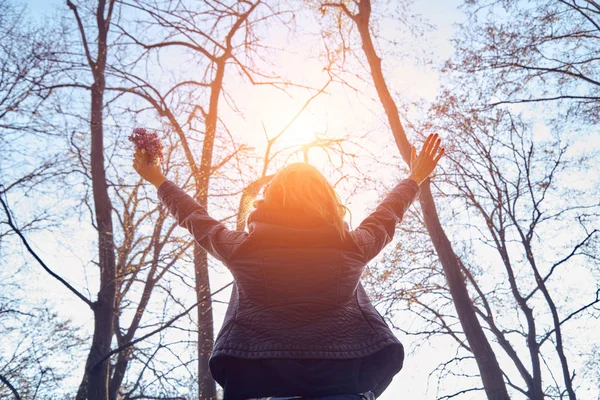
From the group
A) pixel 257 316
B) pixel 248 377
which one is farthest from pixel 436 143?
pixel 248 377

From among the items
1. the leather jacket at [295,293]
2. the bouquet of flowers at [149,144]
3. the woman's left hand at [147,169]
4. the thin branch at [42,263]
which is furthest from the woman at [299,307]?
the thin branch at [42,263]

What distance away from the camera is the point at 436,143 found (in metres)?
2.53

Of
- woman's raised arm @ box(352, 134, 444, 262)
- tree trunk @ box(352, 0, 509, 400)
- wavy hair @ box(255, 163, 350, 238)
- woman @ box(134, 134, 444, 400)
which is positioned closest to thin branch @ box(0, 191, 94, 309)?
woman @ box(134, 134, 444, 400)

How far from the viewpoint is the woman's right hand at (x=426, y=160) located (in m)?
2.41

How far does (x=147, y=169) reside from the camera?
7.32ft

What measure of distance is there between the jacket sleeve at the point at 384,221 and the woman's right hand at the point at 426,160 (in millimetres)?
107

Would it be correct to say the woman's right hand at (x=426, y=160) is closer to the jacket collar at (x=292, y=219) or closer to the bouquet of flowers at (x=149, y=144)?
the jacket collar at (x=292, y=219)

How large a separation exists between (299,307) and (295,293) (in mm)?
50

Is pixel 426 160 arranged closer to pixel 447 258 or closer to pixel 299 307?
pixel 299 307

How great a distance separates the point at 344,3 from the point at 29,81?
6.30 meters

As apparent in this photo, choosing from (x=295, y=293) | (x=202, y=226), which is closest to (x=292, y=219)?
(x=295, y=293)

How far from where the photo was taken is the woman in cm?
151

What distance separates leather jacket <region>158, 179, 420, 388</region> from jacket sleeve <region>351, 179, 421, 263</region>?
35 millimetres

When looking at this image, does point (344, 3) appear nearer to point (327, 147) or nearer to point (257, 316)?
point (327, 147)
